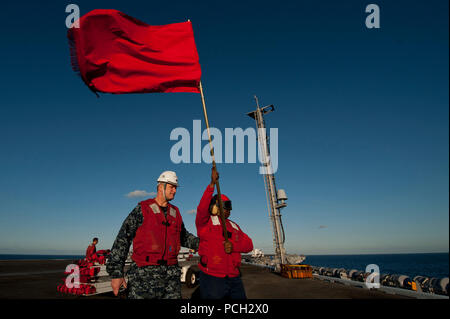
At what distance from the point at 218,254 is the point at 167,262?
0.79 meters

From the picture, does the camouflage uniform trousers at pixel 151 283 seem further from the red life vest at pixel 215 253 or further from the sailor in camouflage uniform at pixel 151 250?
the red life vest at pixel 215 253

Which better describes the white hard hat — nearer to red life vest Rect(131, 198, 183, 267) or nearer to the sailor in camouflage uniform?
the sailor in camouflage uniform

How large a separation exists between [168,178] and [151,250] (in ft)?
3.13

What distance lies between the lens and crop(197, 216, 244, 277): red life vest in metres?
3.54

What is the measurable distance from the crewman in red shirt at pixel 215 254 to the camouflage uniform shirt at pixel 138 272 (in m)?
0.49

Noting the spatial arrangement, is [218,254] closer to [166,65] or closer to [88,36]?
[166,65]

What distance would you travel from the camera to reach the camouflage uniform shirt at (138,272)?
2901mm

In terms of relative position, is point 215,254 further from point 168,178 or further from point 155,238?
point 168,178

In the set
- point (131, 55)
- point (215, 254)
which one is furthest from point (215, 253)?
point (131, 55)

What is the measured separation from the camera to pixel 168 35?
4789 millimetres

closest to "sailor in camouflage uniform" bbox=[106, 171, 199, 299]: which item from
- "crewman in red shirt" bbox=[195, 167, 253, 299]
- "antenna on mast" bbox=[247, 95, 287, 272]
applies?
"crewman in red shirt" bbox=[195, 167, 253, 299]

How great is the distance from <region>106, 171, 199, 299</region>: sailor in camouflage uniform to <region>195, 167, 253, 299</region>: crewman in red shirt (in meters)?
0.44
